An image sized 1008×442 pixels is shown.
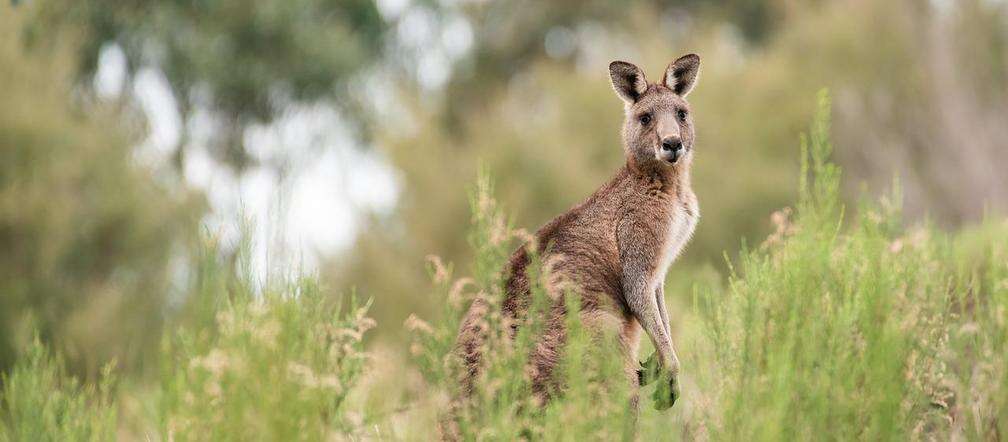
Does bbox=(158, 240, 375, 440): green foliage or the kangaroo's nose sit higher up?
the kangaroo's nose

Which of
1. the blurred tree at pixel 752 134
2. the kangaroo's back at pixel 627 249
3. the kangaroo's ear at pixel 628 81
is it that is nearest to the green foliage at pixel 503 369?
the kangaroo's back at pixel 627 249

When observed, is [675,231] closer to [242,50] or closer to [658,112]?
[658,112]

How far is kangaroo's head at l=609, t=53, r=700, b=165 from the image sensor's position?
20.7 feet

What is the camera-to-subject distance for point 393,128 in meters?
26.2

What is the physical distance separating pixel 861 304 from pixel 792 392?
53 centimetres

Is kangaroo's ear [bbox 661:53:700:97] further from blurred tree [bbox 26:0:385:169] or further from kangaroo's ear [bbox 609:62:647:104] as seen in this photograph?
blurred tree [bbox 26:0:385:169]

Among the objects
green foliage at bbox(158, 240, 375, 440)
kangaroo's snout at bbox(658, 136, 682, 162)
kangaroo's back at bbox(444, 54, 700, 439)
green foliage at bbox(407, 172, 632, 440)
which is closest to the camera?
green foliage at bbox(158, 240, 375, 440)

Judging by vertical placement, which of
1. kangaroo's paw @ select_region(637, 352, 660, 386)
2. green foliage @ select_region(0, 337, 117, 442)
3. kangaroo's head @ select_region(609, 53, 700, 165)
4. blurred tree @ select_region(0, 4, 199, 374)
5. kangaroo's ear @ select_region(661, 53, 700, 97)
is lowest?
green foliage @ select_region(0, 337, 117, 442)

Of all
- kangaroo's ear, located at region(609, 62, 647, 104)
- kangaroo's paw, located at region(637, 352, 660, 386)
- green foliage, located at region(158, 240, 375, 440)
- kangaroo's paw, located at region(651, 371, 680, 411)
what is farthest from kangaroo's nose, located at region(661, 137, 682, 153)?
green foliage, located at region(158, 240, 375, 440)

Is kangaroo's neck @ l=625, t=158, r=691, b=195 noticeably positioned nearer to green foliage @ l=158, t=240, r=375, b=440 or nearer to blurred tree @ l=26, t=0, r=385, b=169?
green foliage @ l=158, t=240, r=375, b=440

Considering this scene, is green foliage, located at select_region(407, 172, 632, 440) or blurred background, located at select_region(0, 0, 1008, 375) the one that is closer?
green foliage, located at select_region(407, 172, 632, 440)

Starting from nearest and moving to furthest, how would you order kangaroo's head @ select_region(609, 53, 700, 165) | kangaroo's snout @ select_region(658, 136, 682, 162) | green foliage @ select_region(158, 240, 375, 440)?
green foliage @ select_region(158, 240, 375, 440), kangaroo's snout @ select_region(658, 136, 682, 162), kangaroo's head @ select_region(609, 53, 700, 165)

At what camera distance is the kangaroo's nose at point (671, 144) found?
6227mm

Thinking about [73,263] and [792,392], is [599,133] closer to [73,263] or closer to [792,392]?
[73,263]
